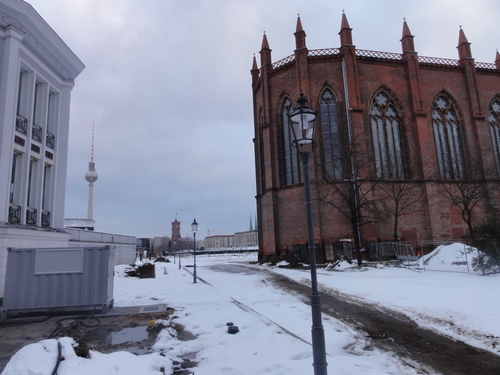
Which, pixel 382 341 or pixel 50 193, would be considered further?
pixel 50 193

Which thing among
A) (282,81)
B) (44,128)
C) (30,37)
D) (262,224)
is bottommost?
(262,224)

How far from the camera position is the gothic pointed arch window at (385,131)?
30.5 metres

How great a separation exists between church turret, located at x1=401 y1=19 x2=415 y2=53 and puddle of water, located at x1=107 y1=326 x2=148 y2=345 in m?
32.6

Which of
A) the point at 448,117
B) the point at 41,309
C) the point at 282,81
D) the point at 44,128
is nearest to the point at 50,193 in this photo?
the point at 44,128

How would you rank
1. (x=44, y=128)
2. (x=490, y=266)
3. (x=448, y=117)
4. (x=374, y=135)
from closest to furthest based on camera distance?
(x=490, y=266), (x=44, y=128), (x=374, y=135), (x=448, y=117)

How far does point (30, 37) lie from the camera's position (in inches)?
571

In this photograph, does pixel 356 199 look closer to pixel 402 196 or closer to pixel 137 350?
pixel 402 196

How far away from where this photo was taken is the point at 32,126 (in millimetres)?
14891

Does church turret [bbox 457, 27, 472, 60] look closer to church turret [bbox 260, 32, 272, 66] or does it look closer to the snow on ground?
church turret [bbox 260, 32, 272, 66]

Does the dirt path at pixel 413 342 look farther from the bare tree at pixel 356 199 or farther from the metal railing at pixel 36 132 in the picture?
the bare tree at pixel 356 199

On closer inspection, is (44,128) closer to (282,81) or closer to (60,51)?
(60,51)

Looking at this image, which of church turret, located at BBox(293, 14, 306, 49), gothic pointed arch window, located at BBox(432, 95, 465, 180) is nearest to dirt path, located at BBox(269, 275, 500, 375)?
church turret, located at BBox(293, 14, 306, 49)

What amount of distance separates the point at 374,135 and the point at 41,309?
91.0 feet

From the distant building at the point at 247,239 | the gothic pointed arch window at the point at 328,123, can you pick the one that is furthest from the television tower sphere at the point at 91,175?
the distant building at the point at 247,239
